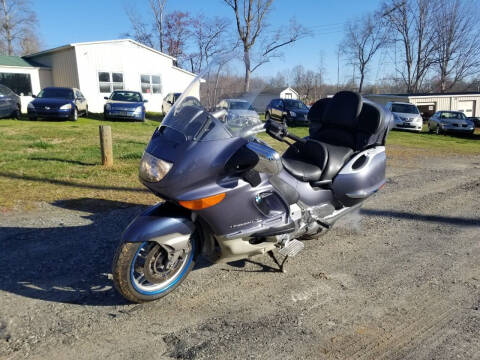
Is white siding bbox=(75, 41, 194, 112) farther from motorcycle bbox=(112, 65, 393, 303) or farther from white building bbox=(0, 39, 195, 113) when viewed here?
motorcycle bbox=(112, 65, 393, 303)

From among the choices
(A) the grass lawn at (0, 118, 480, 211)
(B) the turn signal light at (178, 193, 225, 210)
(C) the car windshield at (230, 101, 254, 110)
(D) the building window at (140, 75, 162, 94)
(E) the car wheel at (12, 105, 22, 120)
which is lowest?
(A) the grass lawn at (0, 118, 480, 211)

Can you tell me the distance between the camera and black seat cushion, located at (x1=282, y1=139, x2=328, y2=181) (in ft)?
11.9

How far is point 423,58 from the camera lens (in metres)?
48.3

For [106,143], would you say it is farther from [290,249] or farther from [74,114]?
[74,114]

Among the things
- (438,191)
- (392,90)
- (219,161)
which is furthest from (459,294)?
(392,90)

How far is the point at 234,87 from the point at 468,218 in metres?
4.09

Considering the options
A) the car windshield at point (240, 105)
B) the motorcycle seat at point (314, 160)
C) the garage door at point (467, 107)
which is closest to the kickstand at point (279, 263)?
the motorcycle seat at point (314, 160)

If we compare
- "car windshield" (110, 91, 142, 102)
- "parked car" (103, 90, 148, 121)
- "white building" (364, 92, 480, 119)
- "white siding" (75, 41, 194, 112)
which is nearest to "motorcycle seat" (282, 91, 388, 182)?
"parked car" (103, 90, 148, 121)

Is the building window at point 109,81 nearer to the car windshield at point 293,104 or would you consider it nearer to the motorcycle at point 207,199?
the car windshield at point 293,104

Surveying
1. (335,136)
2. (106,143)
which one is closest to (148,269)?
(335,136)

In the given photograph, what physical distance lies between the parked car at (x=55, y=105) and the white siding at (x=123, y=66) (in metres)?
4.61

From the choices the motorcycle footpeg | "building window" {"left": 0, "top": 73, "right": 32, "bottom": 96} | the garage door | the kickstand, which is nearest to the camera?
the motorcycle footpeg

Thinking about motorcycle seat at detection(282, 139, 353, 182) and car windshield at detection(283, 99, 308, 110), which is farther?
car windshield at detection(283, 99, 308, 110)

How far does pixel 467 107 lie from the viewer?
115 ft
